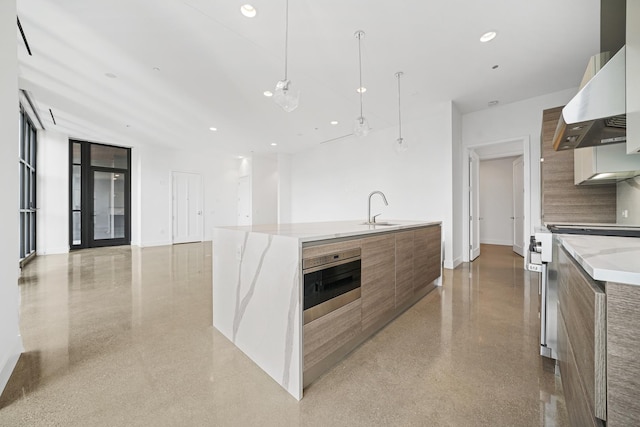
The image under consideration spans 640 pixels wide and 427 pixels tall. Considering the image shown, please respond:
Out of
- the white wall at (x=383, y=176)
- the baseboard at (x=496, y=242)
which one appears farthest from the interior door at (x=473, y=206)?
the baseboard at (x=496, y=242)

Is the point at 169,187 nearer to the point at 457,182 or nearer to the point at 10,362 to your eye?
the point at 10,362

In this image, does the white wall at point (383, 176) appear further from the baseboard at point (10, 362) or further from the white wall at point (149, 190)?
the baseboard at point (10, 362)

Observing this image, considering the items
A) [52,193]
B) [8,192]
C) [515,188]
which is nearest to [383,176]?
[515,188]

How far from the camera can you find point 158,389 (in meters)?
1.47

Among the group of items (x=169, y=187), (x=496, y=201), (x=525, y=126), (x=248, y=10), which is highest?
(x=248, y=10)

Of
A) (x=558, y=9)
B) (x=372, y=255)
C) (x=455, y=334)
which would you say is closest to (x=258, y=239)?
(x=372, y=255)

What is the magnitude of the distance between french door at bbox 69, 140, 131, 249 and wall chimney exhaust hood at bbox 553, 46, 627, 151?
31.5 ft

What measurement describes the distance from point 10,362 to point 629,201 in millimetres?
5291

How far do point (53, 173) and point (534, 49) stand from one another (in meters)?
10.0

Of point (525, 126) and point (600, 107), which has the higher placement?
point (525, 126)

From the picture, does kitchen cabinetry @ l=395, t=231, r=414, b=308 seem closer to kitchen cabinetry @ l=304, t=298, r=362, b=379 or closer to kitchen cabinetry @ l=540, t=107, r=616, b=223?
kitchen cabinetry @ l=304, t=298, r=362, b=379

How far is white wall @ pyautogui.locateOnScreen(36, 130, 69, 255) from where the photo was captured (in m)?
6.10

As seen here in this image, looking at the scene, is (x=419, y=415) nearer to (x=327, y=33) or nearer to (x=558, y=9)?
(x=327, y=33)

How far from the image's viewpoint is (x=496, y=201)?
7410 mm
